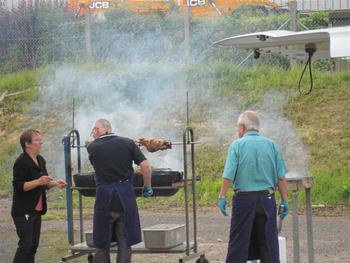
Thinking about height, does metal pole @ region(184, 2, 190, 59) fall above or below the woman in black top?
above

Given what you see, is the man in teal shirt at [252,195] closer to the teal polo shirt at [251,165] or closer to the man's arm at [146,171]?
the teal polo shirt at [251,165]

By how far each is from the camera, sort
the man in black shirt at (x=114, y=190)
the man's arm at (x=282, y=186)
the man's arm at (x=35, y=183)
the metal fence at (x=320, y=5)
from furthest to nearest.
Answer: the metal fence at (x=320, y=5) → the man's arm at (x=35, y=183) → the man in black shirt at (x=114, y=190) → the man's arm at (x=282, y=186)

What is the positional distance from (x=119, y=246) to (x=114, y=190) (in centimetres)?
57

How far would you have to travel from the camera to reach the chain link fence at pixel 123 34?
17.8 meters

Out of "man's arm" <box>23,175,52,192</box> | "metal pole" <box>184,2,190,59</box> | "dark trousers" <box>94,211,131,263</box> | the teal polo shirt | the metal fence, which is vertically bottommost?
"dark trousers" <box>94,211,131,263</box>

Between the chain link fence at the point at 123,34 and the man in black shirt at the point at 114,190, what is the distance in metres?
9.16

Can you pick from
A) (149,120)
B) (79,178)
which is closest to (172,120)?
(149,120)

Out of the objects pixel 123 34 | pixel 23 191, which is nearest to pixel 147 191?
pixel 23 191

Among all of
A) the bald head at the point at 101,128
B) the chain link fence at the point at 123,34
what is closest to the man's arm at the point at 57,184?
the bald head at the point at 101,128

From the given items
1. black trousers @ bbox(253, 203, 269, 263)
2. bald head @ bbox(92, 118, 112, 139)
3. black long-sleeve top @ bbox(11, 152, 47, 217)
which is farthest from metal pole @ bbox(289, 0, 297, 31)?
black trousers @ bbox(253, 203, 269, 263)

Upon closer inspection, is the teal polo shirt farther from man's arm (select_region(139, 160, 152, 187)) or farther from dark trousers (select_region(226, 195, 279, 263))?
Result: man's arm (select_region(139, 160, 152, 187))

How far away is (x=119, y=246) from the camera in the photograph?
8.60 m

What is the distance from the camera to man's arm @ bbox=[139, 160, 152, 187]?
8.54 metres

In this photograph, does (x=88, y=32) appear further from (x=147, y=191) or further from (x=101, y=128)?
(x=147, y=191)
